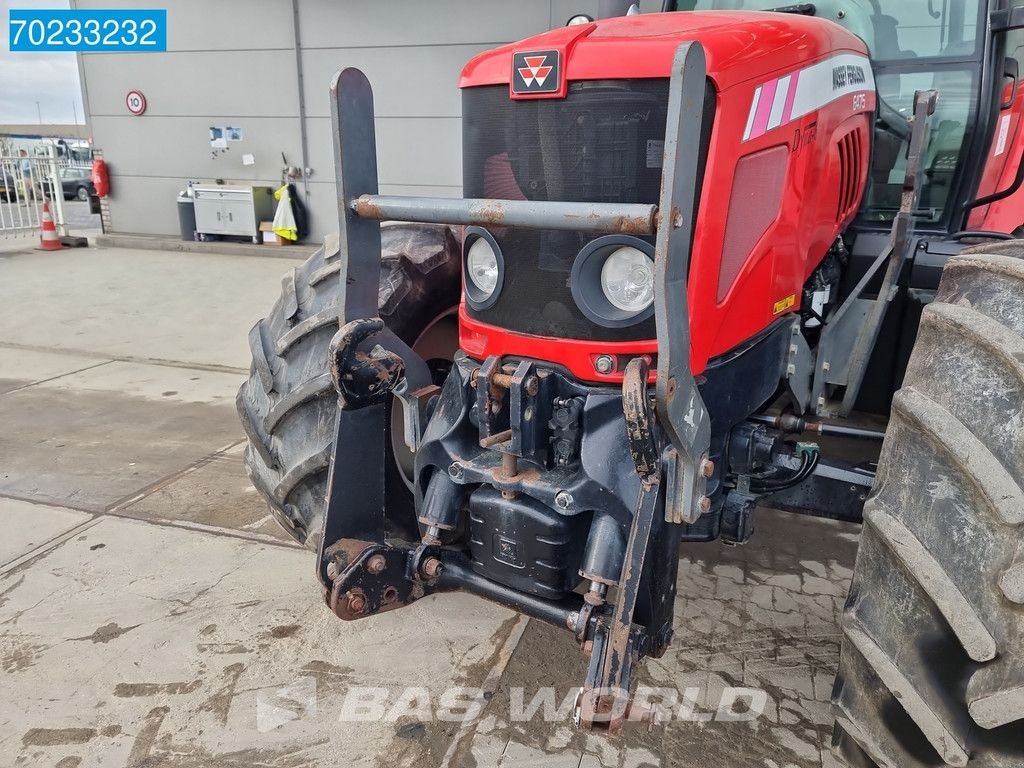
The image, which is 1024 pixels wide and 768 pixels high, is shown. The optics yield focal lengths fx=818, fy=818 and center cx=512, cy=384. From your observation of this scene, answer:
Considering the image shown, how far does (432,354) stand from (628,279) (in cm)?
107

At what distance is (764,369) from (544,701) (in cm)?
108

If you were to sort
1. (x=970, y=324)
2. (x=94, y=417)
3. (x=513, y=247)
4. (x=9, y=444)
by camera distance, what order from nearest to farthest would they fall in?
1. (x=970, y=324)
2. (x=513, y=247)
3. (x=9, y=444)
4. (x=94, y=417)

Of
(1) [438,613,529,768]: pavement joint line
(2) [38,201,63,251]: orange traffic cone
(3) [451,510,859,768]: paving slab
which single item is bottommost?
(1) [438,613,529,768]: pavement joint line

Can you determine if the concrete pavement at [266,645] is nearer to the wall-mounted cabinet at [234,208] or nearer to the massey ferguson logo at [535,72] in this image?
the massey ferguson logo at [535,72]

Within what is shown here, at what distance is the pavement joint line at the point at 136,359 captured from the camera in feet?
18.8

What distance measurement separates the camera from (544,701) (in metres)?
2.26

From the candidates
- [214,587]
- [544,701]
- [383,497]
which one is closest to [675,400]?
[383,497]

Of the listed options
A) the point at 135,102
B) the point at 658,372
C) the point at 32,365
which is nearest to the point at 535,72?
the point at 658,372

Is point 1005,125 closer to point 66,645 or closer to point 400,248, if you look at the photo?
point 400,248

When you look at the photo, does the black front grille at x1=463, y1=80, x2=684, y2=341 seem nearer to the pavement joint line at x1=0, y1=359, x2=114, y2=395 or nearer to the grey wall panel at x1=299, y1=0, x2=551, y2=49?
the pavement joint line at x1=0, y1=359, x2=114, y2=395

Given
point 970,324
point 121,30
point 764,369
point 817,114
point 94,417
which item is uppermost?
point 121,30

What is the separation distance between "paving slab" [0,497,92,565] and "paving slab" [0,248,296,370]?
8.02 feet

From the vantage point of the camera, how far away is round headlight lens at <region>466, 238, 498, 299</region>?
1912 mm

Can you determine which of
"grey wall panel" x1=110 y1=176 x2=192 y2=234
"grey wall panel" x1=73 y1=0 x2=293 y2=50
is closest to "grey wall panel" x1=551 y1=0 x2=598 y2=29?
"grey wall panel" x1=73 y1=0 x2=293 y2=50
